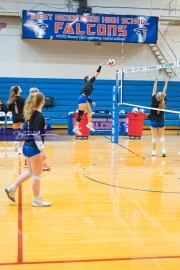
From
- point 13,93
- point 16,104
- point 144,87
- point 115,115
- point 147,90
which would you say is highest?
point 144,87

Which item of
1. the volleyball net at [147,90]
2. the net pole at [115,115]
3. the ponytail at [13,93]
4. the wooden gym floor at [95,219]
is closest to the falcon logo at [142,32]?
the volleyball net at [147,90]

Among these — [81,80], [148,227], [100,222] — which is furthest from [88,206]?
[81,80]

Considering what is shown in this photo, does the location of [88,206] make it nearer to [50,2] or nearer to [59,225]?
[59,225]

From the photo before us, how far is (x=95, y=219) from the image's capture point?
15.2 ft

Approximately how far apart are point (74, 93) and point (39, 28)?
2982mm

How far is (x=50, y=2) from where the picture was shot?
54.4 feet

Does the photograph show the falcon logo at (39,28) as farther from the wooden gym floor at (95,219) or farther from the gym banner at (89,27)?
the wooden gym floor at (95,219)

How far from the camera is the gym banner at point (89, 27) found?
1555 centimetres

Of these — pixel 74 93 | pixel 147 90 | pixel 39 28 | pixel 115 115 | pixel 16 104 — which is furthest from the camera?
pixel 147 90

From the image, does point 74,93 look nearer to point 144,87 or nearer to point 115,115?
point 144,87

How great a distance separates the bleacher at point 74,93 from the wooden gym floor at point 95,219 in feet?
25.3

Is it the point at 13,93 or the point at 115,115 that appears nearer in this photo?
the point at 13,93

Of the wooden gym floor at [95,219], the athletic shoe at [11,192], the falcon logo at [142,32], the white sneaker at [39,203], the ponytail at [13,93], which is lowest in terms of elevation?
the wooden gym floor at [95,219]

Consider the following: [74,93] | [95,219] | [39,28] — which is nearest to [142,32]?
[74,93]
